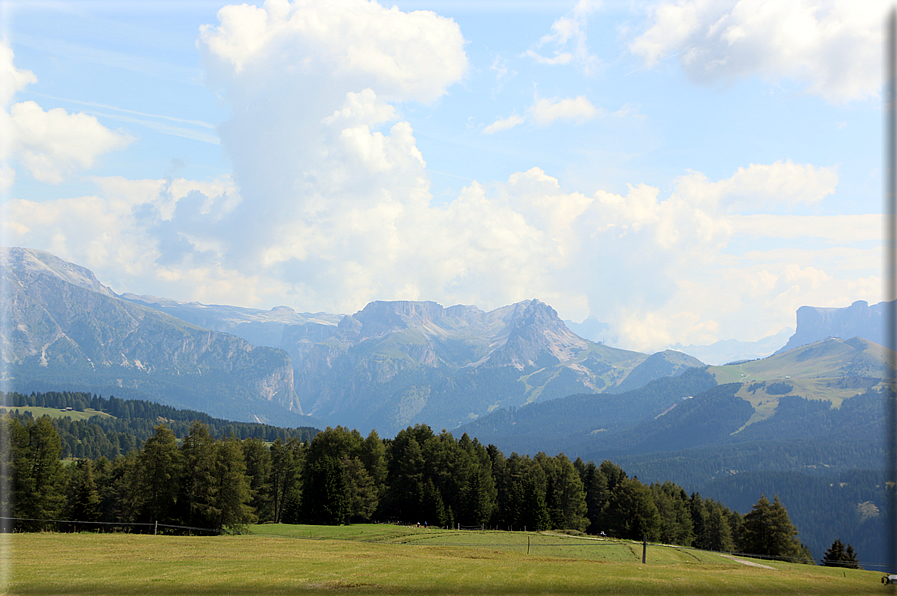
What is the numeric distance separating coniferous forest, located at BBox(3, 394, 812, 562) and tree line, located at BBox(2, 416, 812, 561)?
0.19 m

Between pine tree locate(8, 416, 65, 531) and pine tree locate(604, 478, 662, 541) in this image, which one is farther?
pine tree locate(604, 478, 662, 541)

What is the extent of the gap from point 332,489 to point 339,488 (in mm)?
1173

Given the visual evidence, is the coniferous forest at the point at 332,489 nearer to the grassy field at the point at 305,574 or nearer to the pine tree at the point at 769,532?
the pine tree at the point at 769,532

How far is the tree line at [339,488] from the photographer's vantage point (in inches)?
3093

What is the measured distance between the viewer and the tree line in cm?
7856

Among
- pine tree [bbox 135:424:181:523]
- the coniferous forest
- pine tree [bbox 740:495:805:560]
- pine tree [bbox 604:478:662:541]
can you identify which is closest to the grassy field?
pine tree [bbox 135:424:181:523]

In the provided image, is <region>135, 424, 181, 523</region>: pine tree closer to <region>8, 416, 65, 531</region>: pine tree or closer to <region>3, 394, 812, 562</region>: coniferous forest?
<region>3, 394, 812, 562</region>: coniferous forest

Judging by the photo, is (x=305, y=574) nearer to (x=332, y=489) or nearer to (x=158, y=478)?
(x=158, y=478)

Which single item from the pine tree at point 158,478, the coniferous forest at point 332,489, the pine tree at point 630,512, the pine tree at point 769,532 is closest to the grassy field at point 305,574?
the pine tree at point 158,478

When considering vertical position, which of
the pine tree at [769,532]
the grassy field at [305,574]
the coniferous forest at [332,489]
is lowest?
the pine tree at [769,532]

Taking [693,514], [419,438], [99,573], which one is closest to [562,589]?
[99,573]

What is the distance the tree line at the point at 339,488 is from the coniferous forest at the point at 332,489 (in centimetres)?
19

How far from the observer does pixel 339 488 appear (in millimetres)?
93062

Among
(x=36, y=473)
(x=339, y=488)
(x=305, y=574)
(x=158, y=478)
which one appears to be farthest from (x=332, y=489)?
(x=305, y=574)
